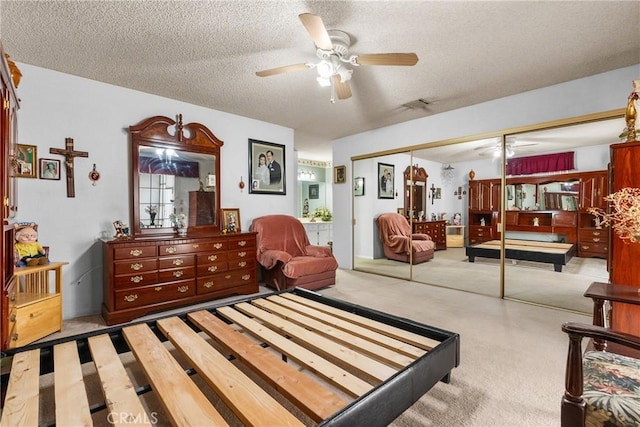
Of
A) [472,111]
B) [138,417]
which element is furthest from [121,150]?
[472,111]

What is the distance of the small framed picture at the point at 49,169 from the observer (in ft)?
9.39

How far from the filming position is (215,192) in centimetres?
403

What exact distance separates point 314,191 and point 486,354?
6.29 metres

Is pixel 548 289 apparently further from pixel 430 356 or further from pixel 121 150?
pixel 121 150

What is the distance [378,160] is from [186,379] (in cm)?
456

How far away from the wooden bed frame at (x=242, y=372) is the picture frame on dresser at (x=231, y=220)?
6.88 feet

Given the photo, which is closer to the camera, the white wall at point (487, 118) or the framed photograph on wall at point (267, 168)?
the white wall at point (487, 118)

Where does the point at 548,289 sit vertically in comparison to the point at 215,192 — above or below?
below

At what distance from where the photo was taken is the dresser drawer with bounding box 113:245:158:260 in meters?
2.82

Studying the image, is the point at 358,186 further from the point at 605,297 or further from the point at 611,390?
the point at 611,390

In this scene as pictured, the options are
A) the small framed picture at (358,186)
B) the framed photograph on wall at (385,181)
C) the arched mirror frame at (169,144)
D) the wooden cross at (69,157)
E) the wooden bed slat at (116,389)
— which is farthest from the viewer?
the small framed picture at (358,186)

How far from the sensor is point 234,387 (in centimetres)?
111

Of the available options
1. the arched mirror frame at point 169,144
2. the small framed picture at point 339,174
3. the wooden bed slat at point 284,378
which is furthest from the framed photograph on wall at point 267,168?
the wooden bed slat at point 284,378

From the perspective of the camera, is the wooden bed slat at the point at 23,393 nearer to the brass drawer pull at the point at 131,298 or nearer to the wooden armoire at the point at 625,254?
the brass drawer pull at the point at 131,298
